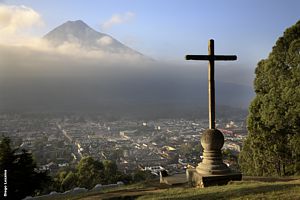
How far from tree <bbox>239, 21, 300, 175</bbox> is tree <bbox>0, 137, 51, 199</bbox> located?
379 inches

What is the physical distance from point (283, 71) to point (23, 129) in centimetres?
3259

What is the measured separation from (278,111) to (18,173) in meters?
10.7

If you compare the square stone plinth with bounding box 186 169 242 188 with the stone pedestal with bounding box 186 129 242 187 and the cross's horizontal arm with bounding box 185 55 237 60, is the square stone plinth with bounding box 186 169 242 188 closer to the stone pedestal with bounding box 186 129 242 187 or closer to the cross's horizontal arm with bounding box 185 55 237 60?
the stone pedestal with bounding box 186 129 242 187

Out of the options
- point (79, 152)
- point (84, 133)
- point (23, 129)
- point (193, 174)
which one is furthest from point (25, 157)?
point (84, 133)

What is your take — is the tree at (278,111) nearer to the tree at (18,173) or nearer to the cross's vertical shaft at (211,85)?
the cross's vertical shaft at (211,85)

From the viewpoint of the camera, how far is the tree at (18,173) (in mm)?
12961

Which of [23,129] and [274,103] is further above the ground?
[274,103]

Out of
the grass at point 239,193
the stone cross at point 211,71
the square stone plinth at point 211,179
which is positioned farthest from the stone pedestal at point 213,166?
the grass at point 239,193

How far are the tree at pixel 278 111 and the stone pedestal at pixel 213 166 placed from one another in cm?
566

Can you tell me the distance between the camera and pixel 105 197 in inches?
344

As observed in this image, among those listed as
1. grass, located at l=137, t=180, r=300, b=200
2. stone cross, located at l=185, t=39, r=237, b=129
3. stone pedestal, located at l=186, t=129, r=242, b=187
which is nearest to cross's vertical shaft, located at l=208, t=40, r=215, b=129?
stone cross, located at l=185, t=39, r=237, b=129

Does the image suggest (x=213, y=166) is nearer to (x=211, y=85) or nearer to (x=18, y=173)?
(x=211, y=85)

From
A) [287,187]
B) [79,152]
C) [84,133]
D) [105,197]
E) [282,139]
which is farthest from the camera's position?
[84,133]

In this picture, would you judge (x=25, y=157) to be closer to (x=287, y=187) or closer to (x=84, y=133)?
(x=287, y=187)
